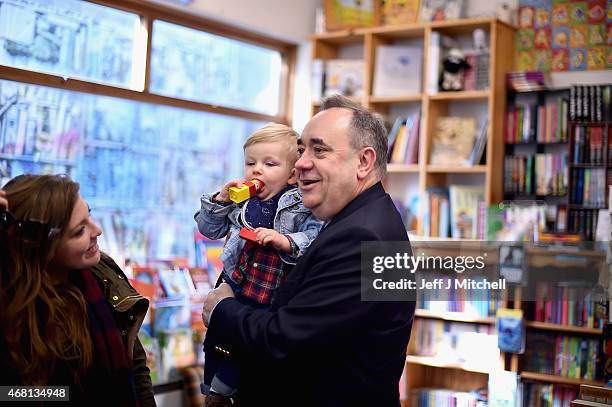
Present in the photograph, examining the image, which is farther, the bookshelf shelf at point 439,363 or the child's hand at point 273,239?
the bookshelf shelf at point 439,363

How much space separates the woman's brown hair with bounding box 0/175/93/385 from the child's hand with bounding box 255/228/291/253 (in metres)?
0.51

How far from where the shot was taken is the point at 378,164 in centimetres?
204

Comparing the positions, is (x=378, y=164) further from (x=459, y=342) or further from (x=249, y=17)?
(x=249, y=17)

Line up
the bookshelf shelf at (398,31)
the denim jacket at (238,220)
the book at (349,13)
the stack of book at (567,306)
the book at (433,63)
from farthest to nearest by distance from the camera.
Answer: the book at (349,13)
the bookshelf shelf at (398,31)
the book at (433,63)
the stack of book at (567,306)
the denim jacket at (238,220)

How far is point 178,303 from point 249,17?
6.65ft

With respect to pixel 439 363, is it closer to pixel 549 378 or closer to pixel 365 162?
pixel 549 378

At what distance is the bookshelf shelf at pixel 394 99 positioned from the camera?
17.0 feet

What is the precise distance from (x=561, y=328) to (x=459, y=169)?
119 cm

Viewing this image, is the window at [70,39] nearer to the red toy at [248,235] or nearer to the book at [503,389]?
the red toy at [248,235]

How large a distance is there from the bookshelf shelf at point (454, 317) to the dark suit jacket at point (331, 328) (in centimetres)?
289

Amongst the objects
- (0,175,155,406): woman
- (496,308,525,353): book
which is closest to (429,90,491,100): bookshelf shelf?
(496,308,525,353): book

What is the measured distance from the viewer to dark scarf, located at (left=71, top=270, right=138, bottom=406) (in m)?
1.98

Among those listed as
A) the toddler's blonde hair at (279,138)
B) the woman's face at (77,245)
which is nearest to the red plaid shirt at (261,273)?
the toddler's blonde hair at (279,138)

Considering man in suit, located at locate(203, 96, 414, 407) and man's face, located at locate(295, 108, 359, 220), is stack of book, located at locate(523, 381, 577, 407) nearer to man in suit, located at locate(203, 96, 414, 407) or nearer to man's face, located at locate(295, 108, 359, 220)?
man in suit, located at locate(203, 96, 414, 407)
